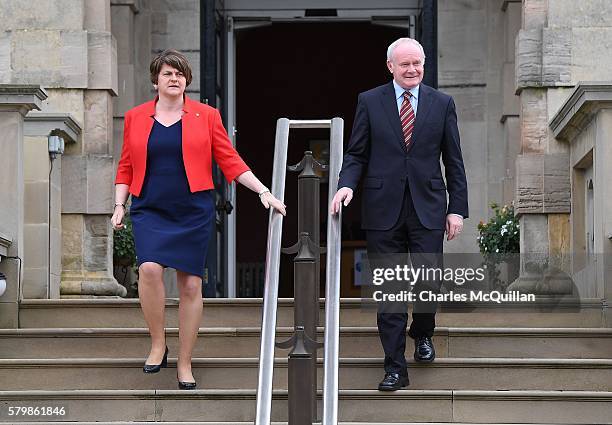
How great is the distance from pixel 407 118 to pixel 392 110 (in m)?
0.08

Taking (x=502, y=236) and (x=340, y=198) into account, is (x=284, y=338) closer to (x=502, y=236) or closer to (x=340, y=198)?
(x=340, y=198)

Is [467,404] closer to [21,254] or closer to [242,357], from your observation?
[242,357]

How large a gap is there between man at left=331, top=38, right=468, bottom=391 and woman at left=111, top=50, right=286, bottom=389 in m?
0.45

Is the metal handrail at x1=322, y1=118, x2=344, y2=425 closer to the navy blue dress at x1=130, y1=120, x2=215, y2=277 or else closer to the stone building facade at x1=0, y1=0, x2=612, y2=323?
the navy blue dress at x1=130, y1=120, x2=215, y2=277

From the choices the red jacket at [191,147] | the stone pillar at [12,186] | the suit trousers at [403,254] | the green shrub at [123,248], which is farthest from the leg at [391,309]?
the green shrub at [123,248]

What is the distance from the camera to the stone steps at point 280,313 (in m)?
7.92

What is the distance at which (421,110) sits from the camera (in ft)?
22.8

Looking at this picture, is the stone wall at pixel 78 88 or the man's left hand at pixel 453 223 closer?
the man's left hand at pixel 453 223

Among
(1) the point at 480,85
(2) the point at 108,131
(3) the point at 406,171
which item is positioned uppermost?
(1) the point at 480,85

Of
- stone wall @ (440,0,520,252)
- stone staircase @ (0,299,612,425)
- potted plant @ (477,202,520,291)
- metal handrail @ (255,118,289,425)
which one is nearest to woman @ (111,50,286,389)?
metal handrail @ (255,118,289,425)

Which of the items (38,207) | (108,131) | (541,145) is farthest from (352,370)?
(108,131)

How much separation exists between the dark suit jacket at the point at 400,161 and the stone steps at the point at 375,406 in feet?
2.55

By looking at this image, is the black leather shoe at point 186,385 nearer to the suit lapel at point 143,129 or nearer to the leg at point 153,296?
the leg at point 153,296

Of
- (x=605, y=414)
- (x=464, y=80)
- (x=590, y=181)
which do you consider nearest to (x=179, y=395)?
(x=605, y=414)
